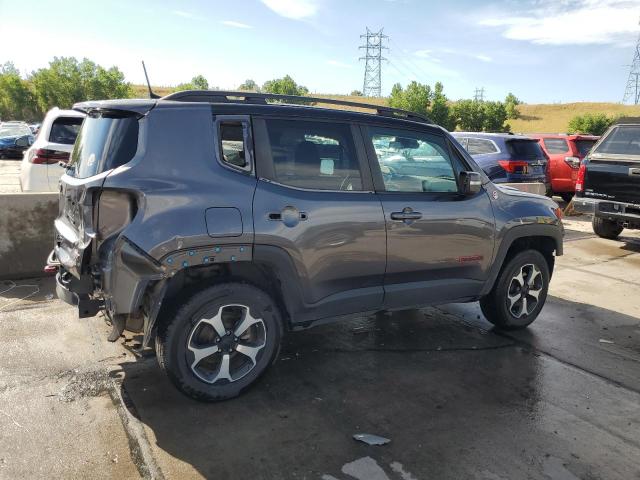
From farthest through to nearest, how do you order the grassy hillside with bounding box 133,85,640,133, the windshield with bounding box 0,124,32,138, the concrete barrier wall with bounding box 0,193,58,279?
the grassy hillside with bounding box 133,85,640,133 → the windshield with bounding box 0,124,32,138 → the concrete barrier wall with bounding box 0,193,58,279

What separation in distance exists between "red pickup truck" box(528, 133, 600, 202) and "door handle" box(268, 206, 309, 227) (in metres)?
10.9

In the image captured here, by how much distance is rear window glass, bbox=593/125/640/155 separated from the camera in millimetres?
8383

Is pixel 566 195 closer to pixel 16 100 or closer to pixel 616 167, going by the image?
pixel 616 167

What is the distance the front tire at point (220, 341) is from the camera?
3.13 m

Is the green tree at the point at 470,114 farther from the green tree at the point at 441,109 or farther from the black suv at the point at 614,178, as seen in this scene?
the black suv at the point at 614,178

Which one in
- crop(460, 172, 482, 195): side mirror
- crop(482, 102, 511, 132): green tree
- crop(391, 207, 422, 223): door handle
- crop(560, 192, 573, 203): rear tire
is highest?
crop(482, 102, 511, 132): green tree

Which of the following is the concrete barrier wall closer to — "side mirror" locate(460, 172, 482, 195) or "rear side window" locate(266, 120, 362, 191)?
"rear side window" locate(266, 120, 362, 191)

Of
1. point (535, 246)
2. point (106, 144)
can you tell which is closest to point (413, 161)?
point (535, 246)

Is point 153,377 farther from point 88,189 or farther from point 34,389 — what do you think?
point 88,189

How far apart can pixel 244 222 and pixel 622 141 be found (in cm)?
794

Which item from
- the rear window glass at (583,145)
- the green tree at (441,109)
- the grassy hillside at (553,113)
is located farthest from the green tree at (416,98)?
the rear window glass at (583,145)

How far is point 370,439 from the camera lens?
118 inches

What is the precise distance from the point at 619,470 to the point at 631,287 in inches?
180

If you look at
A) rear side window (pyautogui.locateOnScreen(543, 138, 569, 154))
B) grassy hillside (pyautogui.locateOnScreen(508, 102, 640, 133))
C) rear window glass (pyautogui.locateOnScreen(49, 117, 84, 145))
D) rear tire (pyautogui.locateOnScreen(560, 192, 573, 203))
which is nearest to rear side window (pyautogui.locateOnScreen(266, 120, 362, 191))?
rear window glass (pyautogui.locateOnScreen(49, 117, 84, 145))
